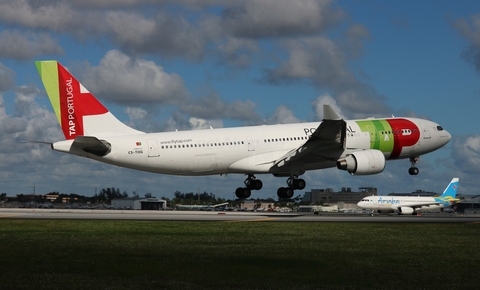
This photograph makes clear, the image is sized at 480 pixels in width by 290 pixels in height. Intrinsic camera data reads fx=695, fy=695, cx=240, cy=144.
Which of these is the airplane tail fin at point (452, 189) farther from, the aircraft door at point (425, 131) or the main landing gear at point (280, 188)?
the main landing gear at point (280, 188)

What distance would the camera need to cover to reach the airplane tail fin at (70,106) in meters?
53.1

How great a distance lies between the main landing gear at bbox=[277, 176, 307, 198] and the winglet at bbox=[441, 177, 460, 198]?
65.2 meters

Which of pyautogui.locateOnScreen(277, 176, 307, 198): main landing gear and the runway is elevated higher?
pyautogui.locateOnScreen(277, 176, 307, 198): main landing gear

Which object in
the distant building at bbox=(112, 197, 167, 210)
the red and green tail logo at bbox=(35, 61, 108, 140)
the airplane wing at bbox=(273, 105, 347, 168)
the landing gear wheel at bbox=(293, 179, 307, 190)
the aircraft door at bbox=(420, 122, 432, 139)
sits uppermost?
the red and green tail logo at bbox=(35, 61, 108, 140)

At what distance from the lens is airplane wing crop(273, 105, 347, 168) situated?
54.5m

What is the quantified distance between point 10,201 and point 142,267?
4498 inches

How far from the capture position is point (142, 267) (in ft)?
74.8

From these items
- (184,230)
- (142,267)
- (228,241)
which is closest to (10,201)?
(184,230)

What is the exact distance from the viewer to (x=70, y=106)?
5319cm

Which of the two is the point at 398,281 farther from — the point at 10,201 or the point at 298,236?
the point at 10,201

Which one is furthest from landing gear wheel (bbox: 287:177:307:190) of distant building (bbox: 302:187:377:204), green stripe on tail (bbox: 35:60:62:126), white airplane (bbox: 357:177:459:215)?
distant building (bbox: 302:187:377:204)

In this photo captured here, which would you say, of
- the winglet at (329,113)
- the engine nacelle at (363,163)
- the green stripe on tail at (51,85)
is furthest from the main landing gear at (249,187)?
the green stripe on tail at (51,85)

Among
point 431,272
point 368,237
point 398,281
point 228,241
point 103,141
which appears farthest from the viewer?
point 103,141

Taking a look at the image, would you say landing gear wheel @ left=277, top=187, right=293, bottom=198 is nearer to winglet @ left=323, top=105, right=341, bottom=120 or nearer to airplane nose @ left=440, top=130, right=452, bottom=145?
winglet @ left=323, top=105, right=341, bottom=120
